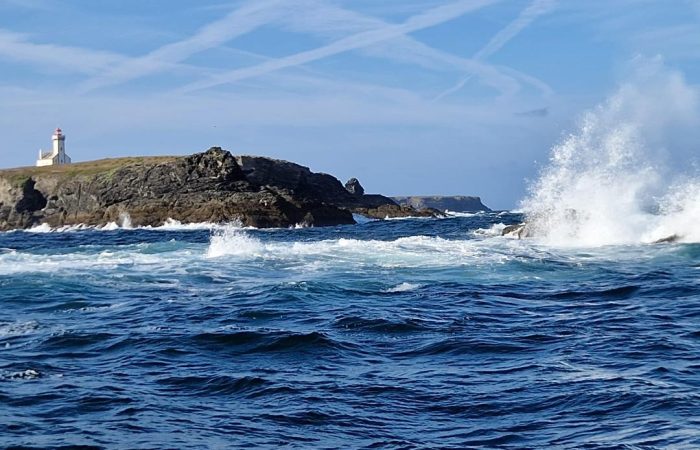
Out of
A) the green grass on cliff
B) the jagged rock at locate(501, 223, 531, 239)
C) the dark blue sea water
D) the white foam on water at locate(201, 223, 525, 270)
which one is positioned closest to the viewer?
the dark blue sea water

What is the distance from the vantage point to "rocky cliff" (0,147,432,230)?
231 ft

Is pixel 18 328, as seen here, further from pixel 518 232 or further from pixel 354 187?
pixel 354 187

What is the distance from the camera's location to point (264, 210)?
68.3m

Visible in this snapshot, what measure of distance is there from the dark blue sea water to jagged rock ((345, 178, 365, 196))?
84883 mm

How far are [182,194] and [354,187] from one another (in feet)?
114

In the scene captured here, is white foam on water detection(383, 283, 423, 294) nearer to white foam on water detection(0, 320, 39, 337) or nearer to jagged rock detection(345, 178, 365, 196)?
white foam on water detection(0, 320, 39, 337)

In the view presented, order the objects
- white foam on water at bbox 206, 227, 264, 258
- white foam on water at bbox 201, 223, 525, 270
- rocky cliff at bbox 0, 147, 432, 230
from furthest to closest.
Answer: rocky cliff at bbox 0, 147, 432, 230, white foam on water at bbox 206, 227, 264, 258, white foam on water at bbox 201, 223, 525, 270

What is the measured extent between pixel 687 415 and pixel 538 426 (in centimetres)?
149

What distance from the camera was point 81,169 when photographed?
95.5 metres

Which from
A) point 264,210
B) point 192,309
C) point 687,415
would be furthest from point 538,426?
point 264,210

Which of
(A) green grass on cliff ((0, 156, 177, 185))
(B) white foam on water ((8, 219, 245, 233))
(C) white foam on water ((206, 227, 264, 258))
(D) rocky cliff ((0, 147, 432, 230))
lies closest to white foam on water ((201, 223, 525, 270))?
(C) white foam on water ((206, 227, 264, 258))

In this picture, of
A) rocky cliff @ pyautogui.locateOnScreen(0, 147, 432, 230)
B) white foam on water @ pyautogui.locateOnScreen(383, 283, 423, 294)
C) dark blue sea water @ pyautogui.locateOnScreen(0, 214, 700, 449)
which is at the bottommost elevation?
dark blue sea water @ pyautogui.locateOnScreen(0, 214, 700, 449)

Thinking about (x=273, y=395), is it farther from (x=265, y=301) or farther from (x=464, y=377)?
(x=265, y=301)

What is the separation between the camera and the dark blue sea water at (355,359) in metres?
8.59
